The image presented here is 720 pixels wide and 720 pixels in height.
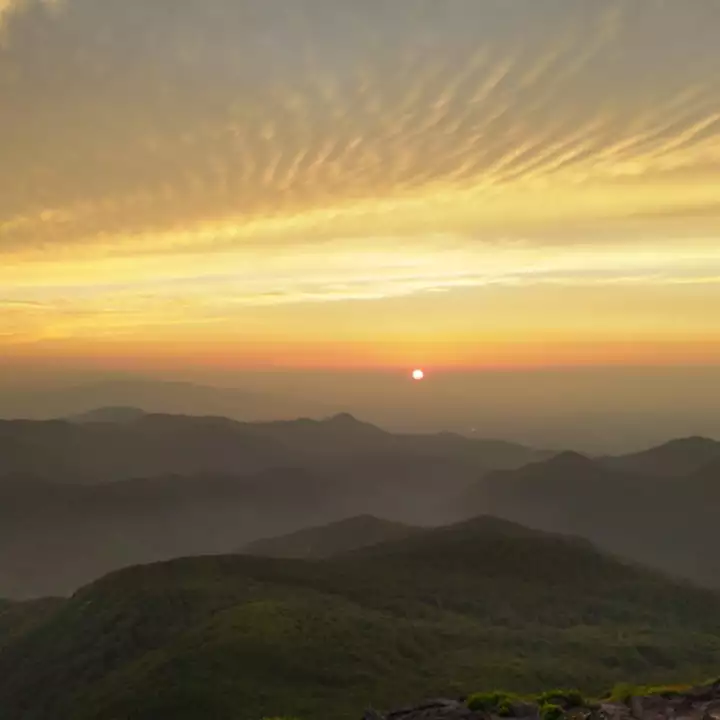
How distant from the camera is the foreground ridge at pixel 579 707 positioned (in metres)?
27.5

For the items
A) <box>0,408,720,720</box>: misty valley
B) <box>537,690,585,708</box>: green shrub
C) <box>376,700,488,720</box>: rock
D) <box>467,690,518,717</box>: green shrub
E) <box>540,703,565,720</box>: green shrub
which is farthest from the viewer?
<box>0,408,720,720</box>: misty valley

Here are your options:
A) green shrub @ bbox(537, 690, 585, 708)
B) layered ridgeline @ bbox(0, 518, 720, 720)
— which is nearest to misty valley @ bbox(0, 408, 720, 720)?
layered ridgeline @ bbox(0, 518, 720, 720)

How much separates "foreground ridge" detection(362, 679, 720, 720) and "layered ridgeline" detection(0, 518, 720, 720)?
31686 mm

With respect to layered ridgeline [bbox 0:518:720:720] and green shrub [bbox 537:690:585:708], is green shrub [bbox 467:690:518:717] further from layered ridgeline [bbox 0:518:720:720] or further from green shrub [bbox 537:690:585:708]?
layered ridgeline [bbox 0:518:720:720]

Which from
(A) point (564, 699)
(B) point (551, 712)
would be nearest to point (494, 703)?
(A) point (564, 699)

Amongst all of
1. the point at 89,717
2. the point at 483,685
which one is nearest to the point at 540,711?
the point at 483,685

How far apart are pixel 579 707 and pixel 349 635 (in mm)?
65445

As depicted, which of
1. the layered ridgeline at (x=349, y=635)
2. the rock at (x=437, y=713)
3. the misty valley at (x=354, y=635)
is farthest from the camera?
the layered ridgeline at (x=349, y=635)

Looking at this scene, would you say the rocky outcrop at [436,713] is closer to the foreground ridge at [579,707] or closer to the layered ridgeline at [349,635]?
the foreground ridge at [579,707]

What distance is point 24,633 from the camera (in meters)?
135

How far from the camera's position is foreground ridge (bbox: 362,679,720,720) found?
90.4 feet

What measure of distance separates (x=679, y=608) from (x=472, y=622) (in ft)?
150

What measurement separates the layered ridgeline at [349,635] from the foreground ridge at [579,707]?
104 ft

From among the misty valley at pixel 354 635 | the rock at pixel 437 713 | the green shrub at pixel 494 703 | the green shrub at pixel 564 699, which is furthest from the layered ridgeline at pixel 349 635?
the green shrub at pixel 564 699
